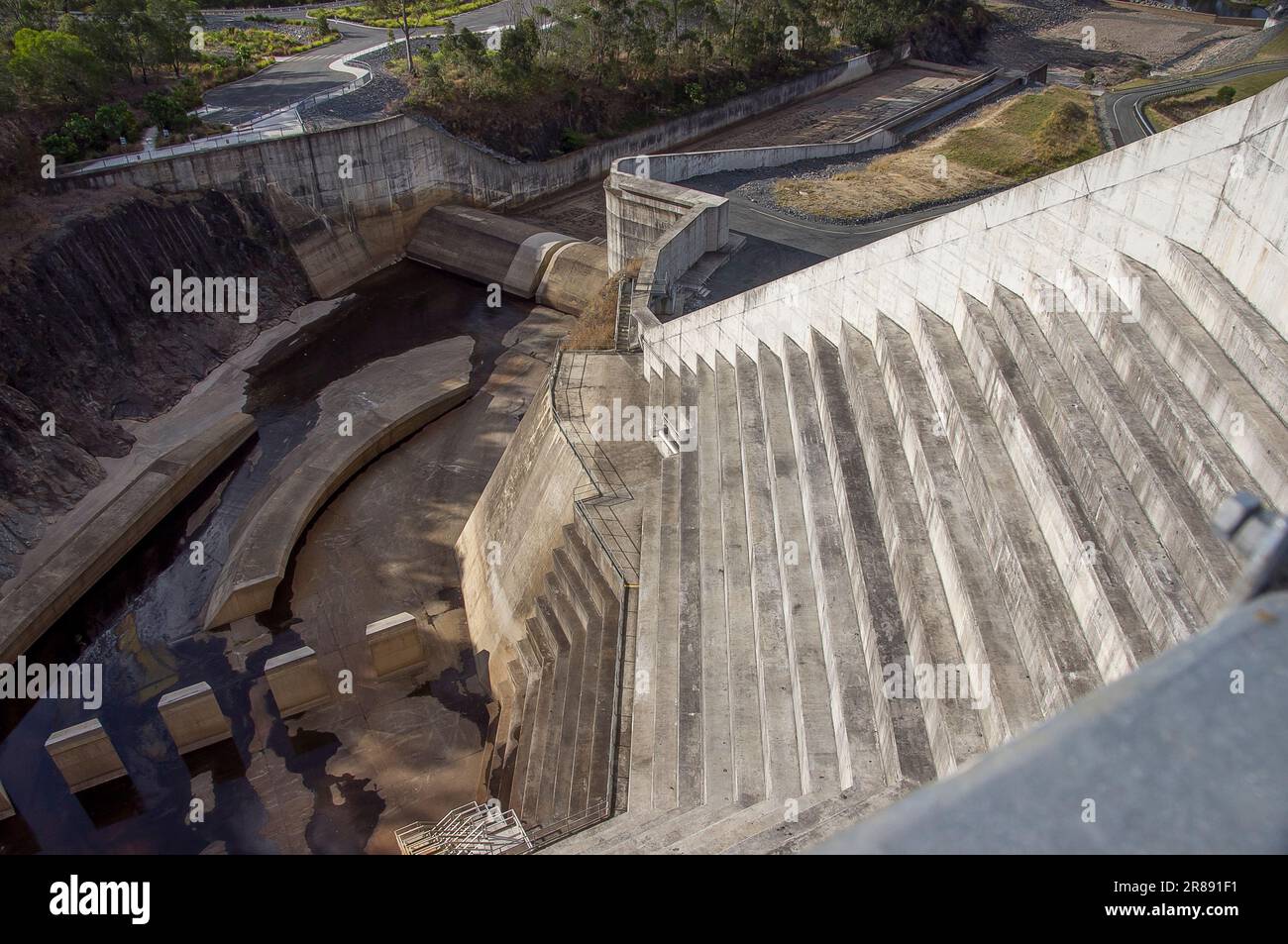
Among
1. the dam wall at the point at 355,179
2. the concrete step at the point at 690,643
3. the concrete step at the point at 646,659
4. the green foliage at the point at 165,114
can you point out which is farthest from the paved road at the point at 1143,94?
the green foliage at the point at 165,114

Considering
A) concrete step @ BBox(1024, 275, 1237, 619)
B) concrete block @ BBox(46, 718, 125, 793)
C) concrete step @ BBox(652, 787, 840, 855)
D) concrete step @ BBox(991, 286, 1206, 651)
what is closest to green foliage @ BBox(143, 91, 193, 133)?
concrete block @ BBox(46, 718, 125, 793)

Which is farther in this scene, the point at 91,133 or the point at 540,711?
the point at 91,133

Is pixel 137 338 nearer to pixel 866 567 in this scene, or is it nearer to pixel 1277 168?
pixel 866 567

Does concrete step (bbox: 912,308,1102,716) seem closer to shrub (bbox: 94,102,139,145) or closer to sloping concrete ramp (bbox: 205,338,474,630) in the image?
sloping concrete ramp (bbox: 205,338,474,630)

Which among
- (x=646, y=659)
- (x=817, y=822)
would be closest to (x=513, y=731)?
(x=646, y=659)

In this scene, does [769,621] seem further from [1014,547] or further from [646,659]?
[1014,547]

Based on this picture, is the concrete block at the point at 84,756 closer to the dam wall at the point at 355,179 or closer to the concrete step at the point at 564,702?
the concrete step at the point at 564,702

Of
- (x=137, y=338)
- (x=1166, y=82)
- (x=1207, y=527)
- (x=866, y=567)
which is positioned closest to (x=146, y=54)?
(x=137, y=338)
